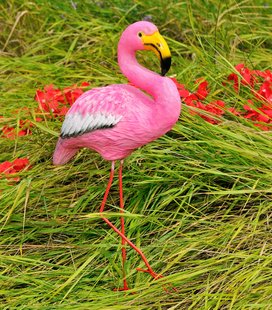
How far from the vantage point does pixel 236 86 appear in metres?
3.16

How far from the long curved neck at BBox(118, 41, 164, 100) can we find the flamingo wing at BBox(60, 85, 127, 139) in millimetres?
53

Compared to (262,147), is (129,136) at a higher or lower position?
higher

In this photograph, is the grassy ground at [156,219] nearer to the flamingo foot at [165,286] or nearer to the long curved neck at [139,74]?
the flamingo foot at [165,286]

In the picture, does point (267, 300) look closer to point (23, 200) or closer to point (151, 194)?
point (151, 194)

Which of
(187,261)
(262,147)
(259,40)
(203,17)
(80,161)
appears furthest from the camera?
(203,17)

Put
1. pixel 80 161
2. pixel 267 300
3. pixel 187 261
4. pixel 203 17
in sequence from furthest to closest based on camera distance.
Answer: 1. pixel 203 17
2. pixel 80 161
3. pixel 187 261
4. pixel 267 300

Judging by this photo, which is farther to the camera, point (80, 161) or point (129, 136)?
point (80, 161)

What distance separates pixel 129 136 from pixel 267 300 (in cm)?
62

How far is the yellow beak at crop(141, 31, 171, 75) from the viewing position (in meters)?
2.29

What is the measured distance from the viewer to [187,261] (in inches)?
97.8

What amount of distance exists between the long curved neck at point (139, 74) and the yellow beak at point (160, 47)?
45 millimetres

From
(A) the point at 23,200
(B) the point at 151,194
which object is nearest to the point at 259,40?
(B) the point at 151,194

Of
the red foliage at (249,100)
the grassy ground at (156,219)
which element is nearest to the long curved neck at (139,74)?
the grassy ground at (156,219)

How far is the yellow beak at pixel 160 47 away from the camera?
7.50 ft
